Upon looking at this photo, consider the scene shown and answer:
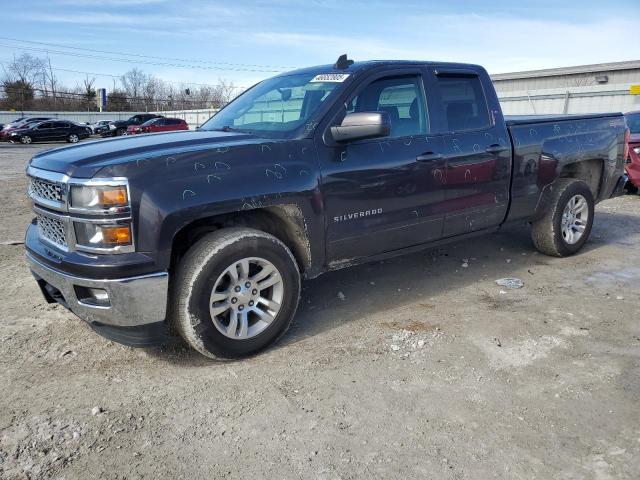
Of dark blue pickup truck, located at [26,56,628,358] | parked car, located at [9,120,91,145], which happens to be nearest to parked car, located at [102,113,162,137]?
parked car, located at [9,120,91,145]

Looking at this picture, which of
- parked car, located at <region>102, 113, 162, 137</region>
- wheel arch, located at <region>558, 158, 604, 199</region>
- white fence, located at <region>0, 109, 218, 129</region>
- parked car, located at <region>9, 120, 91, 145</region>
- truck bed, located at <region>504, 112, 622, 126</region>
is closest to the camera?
truck bed, located at <region>504, 112, 622, 126</region>

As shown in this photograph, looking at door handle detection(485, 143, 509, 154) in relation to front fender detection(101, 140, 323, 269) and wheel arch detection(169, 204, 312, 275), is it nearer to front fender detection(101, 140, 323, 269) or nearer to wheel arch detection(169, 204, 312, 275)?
front fender detection(101, 140, 323, 269)

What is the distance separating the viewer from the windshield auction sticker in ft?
13.0

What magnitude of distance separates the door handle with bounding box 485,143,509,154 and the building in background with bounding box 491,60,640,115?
1566 cm

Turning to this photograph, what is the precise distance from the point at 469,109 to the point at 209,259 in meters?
2.88

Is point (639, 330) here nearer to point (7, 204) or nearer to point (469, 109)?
point (469, 109)

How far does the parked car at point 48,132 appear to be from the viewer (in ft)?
95.3

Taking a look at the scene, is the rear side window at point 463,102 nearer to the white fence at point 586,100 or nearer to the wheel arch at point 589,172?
the wheel arch at point 589,172

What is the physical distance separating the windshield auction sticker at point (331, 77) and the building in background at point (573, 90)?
1699 centimetres

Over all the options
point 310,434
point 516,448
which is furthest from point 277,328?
point 516,448

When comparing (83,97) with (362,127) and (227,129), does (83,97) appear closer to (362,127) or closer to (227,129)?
(227,129)

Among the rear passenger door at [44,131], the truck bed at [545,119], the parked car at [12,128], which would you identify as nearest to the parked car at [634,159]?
the truck bed at [545,119]

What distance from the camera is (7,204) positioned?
8.98m

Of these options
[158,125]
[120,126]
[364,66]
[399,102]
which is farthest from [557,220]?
[120,126]
